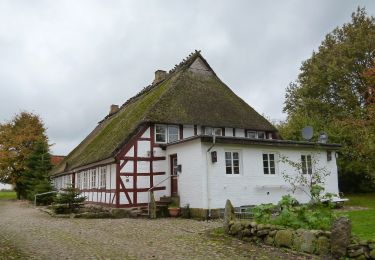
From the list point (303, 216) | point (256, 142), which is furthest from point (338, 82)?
point (303, 216)

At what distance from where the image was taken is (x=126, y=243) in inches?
396

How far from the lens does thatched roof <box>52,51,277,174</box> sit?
19141mm

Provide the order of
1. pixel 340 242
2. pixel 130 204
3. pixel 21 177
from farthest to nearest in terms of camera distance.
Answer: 1. pixel 21 177
2. pixel 130 204
3. pixel 340 242

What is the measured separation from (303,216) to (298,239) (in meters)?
0.74

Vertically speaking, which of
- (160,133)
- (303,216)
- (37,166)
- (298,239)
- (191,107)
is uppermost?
(191,107)

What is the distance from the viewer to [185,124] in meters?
19.4

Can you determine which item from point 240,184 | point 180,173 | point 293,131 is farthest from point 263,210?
point 293,131

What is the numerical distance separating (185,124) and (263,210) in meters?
9.58

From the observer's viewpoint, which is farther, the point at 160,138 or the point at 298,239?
the point at 160,138

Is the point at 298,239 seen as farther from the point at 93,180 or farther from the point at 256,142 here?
the point at 93,180

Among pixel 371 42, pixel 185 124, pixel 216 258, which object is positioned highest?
pixel 371 42

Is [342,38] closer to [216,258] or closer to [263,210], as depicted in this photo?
[263,210]

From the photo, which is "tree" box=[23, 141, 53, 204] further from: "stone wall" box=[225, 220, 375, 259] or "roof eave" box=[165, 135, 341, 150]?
"stone wall" box=[225, 220, 375, 259]

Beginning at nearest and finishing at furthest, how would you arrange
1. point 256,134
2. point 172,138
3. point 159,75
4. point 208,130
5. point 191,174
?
point 191,174 < point 172,138 < point 208,130 < point 256,134 < point 159,75
